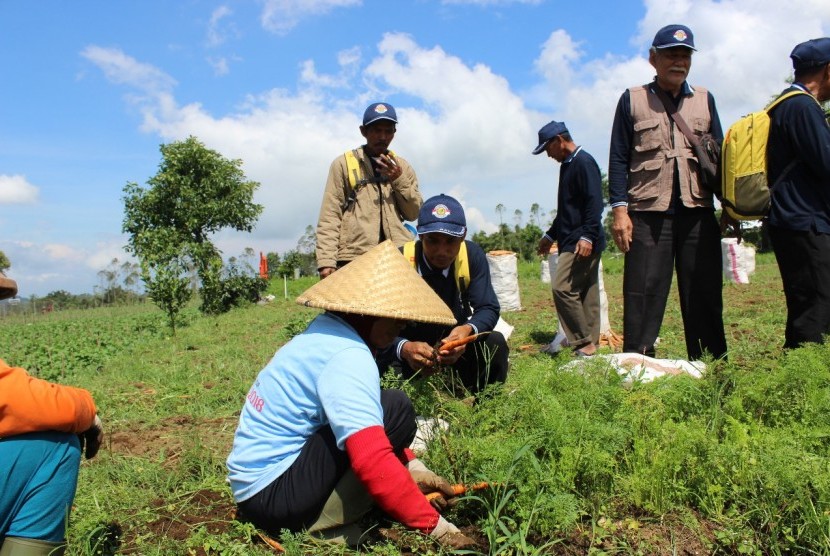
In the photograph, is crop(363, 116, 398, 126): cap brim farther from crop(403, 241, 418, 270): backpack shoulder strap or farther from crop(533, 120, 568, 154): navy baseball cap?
crop(533, 120, 568, 154): navy baseball cap

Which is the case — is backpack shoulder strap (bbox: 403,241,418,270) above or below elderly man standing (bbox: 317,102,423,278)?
below

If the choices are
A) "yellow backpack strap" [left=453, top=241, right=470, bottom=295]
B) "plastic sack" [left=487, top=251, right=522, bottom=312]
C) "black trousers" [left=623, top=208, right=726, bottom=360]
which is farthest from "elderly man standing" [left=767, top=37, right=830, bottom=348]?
"plastic sack" [left=487, top=251, right=522, bottom=312]

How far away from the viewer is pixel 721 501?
89.4 inches

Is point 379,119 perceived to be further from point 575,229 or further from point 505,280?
point 505,280

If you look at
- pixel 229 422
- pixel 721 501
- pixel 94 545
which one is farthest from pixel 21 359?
pixel 721 501

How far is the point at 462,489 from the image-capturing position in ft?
8.00

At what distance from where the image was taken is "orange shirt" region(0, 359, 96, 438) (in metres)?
2.05

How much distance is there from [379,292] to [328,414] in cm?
48

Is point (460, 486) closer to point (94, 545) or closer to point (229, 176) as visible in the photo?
point (94, 545)

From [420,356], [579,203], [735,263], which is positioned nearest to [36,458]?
[420,356]

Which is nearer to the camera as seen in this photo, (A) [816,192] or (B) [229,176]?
(A) [816,192]

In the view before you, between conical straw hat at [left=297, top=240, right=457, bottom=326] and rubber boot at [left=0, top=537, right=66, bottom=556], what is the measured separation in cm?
119

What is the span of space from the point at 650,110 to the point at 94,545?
3908mm

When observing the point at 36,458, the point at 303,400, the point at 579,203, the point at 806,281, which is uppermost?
the point at 579,203
